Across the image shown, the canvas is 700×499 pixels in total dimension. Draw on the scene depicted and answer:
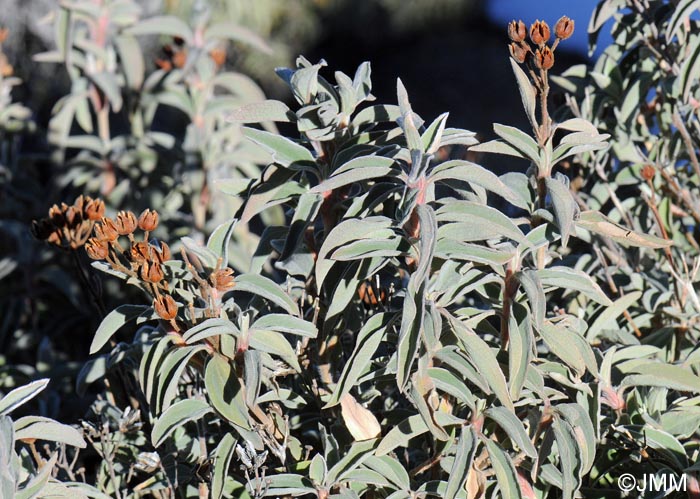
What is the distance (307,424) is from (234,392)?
0.28m

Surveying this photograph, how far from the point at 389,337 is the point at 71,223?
1.34 ft

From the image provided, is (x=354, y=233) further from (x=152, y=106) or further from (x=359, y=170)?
(x=152, y=106)

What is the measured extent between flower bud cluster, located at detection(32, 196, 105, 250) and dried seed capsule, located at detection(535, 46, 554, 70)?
0.52 meters

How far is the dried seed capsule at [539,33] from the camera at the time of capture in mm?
831

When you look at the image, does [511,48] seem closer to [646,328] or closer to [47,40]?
[646,328]

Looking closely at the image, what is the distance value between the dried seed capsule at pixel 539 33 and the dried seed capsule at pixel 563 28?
18 millimetres

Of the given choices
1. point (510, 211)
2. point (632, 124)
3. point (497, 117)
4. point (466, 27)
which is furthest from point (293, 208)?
point (466, 27)

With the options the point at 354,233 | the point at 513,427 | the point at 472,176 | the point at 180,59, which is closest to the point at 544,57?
the point at 472,176

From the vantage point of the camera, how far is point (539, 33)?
0.84m

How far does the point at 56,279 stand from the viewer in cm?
163

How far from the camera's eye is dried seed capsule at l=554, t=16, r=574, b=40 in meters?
0.86

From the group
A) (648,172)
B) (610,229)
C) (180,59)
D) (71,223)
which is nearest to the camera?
(610,229)

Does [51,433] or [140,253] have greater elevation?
[140,253]

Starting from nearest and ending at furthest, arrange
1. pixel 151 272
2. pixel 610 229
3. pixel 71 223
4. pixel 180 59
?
pixel 151 272 < pixel 610 229 < pixel 71 223 < pixel 180 59
